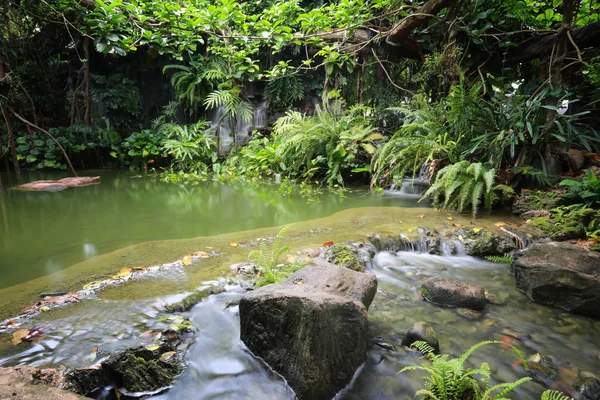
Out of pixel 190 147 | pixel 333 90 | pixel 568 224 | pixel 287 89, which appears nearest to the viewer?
pixel 568 224

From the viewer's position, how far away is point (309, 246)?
Answer: 12.4ft

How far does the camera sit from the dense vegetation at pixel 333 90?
5133 mm

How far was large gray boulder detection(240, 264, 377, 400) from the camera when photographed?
6.18ft

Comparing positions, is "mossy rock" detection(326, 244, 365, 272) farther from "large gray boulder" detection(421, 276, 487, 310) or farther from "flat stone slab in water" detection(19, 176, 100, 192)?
"flat stone slab in water" detection(19, 176, 100, 192)

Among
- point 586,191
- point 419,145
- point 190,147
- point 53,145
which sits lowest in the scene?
point 586,191

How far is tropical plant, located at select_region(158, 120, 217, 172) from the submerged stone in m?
9.13

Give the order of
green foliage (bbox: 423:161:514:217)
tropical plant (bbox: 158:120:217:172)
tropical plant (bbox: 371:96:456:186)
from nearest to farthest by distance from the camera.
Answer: green foliage (bbox: 423:161:514:217), tropical plant (bbox: 371:96:456:186), tropical plant (bbox: 158:120:217:172)

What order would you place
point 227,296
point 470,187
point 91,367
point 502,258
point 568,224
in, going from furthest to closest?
1. point 470,187
2. point 568,224
3. point 502,258
4. point 227,296
5. point 91,367

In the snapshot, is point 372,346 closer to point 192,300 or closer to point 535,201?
point 192,300

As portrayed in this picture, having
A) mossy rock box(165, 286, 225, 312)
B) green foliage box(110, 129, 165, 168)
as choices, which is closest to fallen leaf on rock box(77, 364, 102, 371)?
mossy rock box(165, 286, 225, 312)

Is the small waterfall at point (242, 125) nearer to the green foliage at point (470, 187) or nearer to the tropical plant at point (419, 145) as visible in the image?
the tropical plant at point (419, 145)

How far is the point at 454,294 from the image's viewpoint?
2.89m

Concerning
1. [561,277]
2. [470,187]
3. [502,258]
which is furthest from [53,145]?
[561,277]

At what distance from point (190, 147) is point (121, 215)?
5.60m
